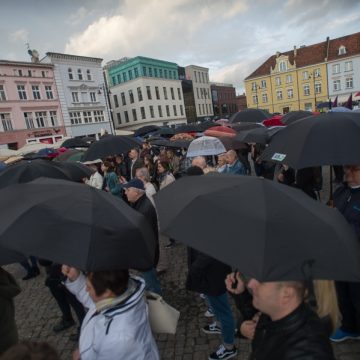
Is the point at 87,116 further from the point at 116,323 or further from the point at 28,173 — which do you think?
the point at 116,323

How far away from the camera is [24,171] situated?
4559 millimetres

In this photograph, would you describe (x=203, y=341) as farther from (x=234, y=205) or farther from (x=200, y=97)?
(x=200, y=97)

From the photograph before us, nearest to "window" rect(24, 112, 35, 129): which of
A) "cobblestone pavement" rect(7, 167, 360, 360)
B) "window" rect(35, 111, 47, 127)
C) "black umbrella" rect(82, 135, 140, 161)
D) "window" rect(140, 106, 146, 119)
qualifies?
"window" rect(35, 111, 47, 127)

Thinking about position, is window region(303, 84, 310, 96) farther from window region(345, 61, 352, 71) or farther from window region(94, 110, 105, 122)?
window region(94, 110, 105, 122)

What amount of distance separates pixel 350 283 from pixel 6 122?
38395mm

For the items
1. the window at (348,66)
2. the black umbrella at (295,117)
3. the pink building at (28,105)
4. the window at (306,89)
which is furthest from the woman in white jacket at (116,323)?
the window at (306,89)

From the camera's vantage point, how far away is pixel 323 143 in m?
3.37

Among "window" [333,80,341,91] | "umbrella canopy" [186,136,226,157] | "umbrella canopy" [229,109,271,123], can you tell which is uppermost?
"window" [333,80,341,91]

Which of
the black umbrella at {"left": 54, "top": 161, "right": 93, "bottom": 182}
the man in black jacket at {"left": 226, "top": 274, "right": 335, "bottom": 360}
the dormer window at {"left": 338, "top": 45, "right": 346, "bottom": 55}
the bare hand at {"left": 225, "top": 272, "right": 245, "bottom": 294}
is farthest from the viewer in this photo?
the dormer window at {"left": 338, "top": 45, "right": 346, "bottom": 55}

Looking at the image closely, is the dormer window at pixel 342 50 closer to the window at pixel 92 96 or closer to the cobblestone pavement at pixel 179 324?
the window at pixel 92 96

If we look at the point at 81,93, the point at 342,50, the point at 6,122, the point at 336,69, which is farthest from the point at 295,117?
the point at 342,50

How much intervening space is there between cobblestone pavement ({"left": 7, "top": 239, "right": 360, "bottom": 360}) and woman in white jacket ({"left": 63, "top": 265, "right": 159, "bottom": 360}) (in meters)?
1.72

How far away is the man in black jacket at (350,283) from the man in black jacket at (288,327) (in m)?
1.91

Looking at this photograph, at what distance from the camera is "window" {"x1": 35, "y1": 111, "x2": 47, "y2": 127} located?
36562mm
